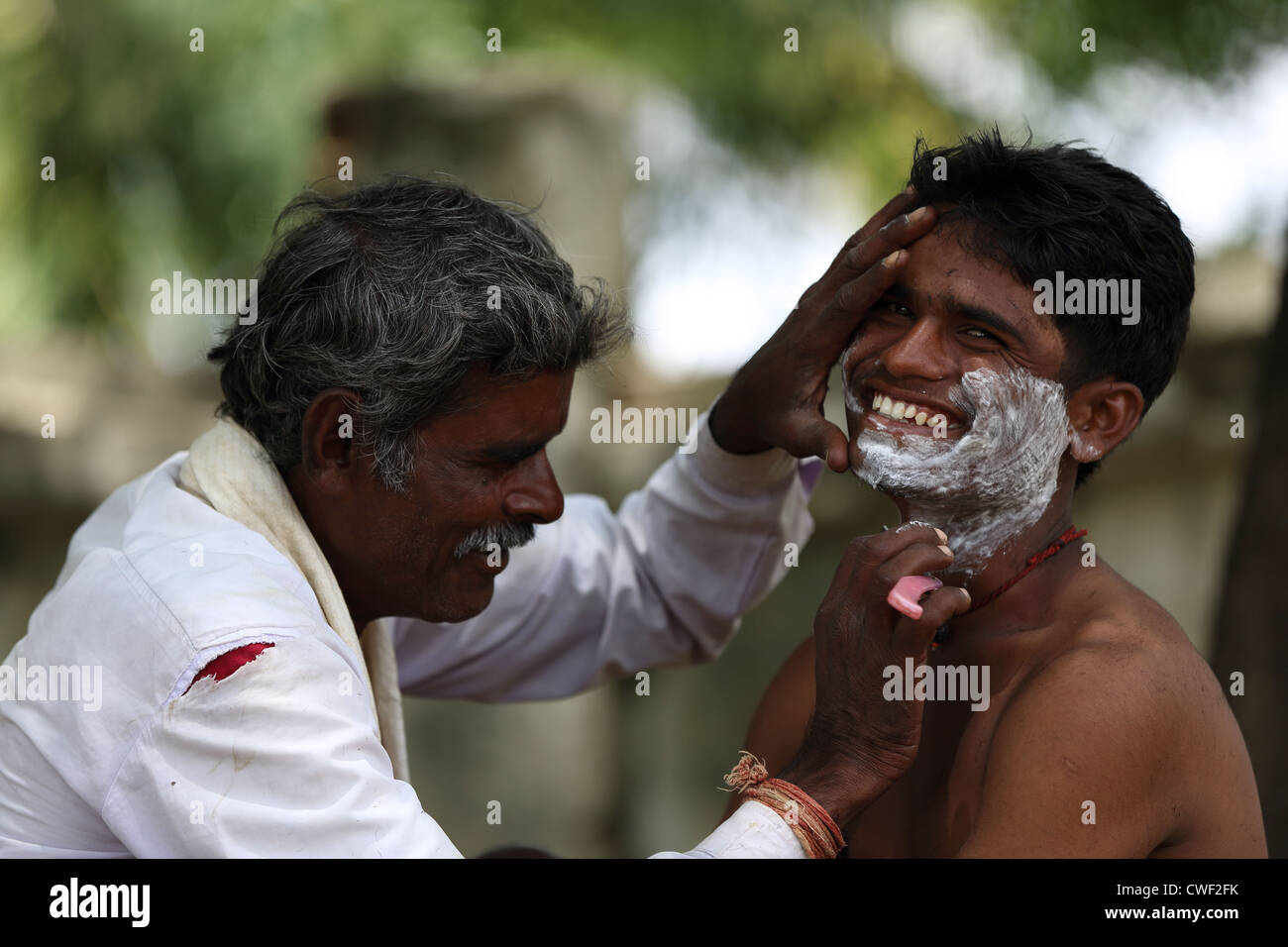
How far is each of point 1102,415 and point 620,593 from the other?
56.1 inches

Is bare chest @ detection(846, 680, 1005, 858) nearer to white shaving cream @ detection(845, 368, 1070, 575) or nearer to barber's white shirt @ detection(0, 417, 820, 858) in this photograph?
white shaving cream @ detection(845, 368, 1070, 575)

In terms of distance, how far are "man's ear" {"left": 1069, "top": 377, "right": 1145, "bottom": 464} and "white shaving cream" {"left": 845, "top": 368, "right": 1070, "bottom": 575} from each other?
0.12 feet

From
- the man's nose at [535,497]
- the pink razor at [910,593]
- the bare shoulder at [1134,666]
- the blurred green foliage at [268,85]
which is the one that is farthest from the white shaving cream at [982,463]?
the blurred green foliage at [268,85]

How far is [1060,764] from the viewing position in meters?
2.44

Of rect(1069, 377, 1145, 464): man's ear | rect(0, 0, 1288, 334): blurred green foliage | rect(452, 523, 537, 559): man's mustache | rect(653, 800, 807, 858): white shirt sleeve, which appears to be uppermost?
rect(0, 0, 1288, 334): blurred green foliage

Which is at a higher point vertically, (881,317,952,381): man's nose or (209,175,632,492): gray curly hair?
(209,175,632,492): gray curly hair

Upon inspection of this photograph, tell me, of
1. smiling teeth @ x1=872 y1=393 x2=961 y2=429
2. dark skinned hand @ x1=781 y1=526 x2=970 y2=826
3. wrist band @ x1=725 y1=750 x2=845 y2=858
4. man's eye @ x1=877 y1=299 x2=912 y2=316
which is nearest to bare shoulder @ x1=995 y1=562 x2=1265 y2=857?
dark skinned hand @ x1=781 y1=526 x2=970 y2=826

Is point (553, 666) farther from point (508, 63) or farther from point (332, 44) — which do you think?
point (332, 44)

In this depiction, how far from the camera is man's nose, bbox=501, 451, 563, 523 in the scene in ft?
9.52

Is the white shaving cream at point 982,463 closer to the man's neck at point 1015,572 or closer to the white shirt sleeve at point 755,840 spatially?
the man's neck at point 1015,572

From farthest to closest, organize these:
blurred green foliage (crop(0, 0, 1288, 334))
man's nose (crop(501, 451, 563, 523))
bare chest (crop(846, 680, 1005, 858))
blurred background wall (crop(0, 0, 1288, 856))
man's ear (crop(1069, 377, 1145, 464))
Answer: blurred green foliage (crop(0, 0, 1288, 334))
blurred background wall (crop(0, 0, 1288, 856))
man's nose (crop(501, 451, 563, 523))
man's ear (crop(1069, 377, 1145, 464))
bare chest (crop(846, 680, 1005, 858))

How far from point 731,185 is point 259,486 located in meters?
7.21

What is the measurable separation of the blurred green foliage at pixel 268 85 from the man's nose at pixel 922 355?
6.39 meters
